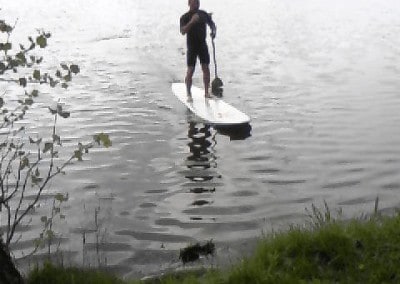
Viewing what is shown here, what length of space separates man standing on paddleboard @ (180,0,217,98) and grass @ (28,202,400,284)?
31.7 feet

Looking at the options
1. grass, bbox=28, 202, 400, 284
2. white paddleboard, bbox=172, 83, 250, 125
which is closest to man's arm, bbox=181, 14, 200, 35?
white paddleboard, bbox=172, 83, 250, 125

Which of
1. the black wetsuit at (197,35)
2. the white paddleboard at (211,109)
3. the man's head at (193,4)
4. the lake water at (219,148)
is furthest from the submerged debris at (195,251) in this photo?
the man's head at (193,4)

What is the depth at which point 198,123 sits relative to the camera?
13.5 metres

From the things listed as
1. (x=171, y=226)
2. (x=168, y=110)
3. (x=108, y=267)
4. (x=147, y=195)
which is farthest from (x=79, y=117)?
(x=108, y=267)

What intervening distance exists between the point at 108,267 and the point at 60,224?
160cm

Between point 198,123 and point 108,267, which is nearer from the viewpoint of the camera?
point 108,267

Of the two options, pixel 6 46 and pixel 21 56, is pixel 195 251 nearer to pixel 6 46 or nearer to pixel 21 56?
pixel 21 56

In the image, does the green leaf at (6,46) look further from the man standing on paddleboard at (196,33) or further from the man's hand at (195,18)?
the man's hand at (195,18)

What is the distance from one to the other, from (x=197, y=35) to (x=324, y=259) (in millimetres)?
10449

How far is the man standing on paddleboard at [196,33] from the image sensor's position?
14930 millimetres

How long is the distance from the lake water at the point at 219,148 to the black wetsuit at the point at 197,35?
4.64 feet

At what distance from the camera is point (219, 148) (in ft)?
38.5

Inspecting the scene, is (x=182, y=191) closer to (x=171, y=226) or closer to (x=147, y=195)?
(x=147, y=195)

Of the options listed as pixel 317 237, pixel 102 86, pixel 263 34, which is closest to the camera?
pixel 317 237
